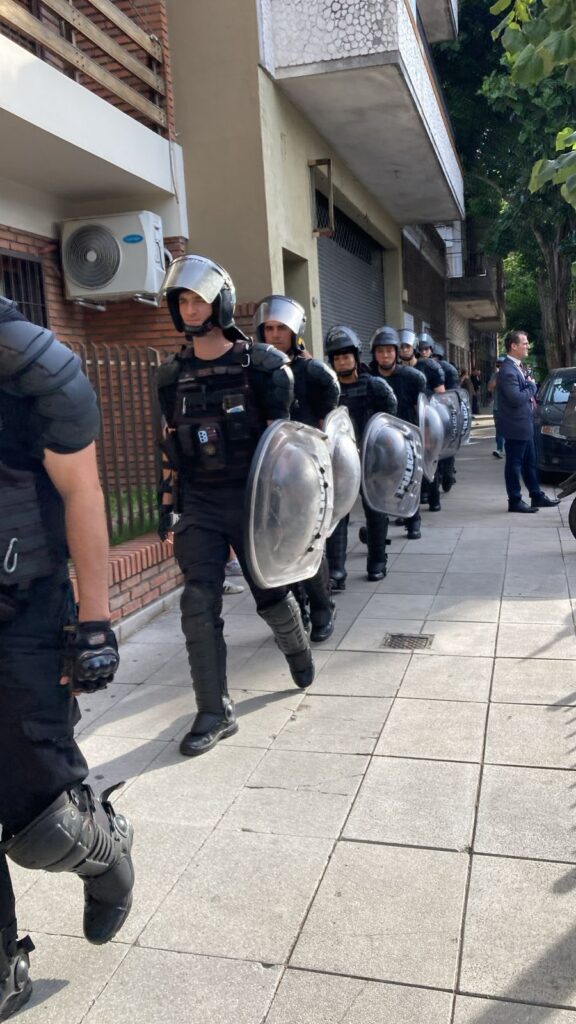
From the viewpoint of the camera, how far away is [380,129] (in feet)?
33.2

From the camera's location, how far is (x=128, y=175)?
7.35 m

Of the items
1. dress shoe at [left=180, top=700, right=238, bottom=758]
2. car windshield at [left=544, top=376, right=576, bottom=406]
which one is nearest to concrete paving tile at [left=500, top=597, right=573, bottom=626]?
dress shoe at [left=180, top=700, right=238, bottom=758]

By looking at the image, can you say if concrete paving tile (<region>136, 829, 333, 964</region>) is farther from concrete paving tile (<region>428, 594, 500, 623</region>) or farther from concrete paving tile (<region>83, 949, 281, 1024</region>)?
concrete paving tile (<region>428, 594, 500, 623</region>)

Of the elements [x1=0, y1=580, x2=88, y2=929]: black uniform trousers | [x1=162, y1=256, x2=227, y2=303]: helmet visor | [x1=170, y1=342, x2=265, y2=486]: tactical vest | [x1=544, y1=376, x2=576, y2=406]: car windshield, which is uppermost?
[x1=162, y1=256, x2=227, y2=303]: helmet visor

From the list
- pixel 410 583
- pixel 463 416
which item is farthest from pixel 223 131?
pixel 410 583

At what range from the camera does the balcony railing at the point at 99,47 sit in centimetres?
624

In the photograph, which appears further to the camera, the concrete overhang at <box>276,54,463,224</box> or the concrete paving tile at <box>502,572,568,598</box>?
the concrete overhang at <box>276,54,463,224</box>

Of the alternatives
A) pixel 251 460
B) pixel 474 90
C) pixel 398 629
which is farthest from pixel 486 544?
pixel 474 90

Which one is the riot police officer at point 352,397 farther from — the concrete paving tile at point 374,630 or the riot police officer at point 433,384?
the riot police officer at point 433,384

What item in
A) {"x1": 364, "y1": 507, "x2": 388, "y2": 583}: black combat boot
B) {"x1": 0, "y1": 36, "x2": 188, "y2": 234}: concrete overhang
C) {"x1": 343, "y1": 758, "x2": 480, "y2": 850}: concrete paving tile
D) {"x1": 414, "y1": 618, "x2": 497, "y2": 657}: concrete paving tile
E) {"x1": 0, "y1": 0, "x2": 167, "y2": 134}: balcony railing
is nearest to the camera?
{"x1": 343, "y1": 758, "x2": 480, "y2": 850}: concrete paving tile

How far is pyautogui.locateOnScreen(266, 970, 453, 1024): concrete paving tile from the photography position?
206cm

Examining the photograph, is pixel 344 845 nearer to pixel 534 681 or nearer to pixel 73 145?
pixel 534 681

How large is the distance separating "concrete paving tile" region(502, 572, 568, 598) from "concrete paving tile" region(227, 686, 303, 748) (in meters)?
2.25

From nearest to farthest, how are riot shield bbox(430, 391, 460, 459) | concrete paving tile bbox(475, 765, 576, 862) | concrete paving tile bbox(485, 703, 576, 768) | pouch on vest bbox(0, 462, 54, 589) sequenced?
pouch on vest bbox(0, 462, 54, 589), concrete paving tile bbox(475, 765, 576, 862), concrete paving tile bbox(485, 703, 576, 768), riot shield bbox(430, 391, 460, 459)
